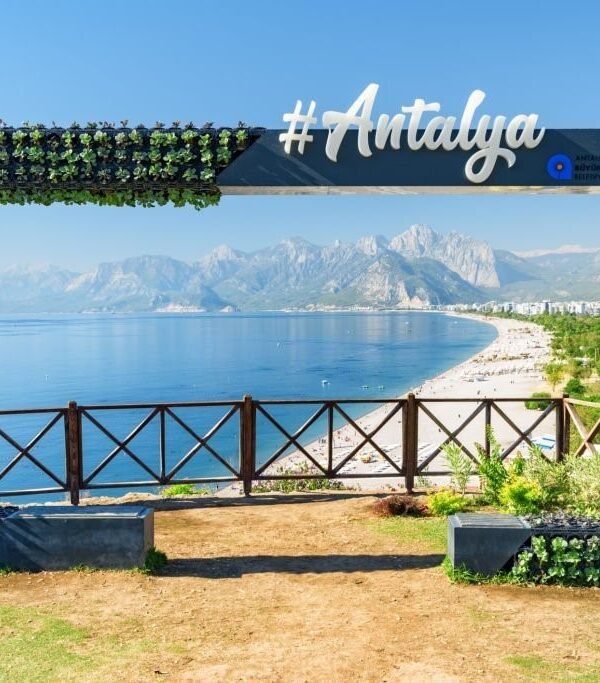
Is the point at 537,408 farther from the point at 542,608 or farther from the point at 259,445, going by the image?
the point at 542,608

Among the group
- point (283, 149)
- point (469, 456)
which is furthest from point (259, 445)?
point (283, 149)

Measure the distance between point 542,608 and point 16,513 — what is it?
→ 4.83 metres

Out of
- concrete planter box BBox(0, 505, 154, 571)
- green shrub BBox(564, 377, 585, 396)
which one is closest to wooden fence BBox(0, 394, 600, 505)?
concrete planter box BBox(0, 505, 154, 571)

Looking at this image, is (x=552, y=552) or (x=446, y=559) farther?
(x=446, y=559)

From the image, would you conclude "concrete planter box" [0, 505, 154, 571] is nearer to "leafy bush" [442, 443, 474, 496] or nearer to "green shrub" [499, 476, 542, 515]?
"green shrub" [499, 476, 542, 515]

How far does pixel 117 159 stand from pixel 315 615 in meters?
5.22

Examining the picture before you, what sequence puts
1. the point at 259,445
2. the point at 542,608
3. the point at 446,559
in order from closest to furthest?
1. the point at 542,608
2. the point at 446,559
3. the point at 259,445

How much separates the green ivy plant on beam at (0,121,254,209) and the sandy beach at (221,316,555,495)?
15.4 feet

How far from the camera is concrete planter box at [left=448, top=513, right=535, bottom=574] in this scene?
6105mm

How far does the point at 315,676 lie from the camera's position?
4445 mm

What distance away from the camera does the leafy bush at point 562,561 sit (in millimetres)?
6035

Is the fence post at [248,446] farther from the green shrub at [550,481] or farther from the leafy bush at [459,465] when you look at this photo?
the green shrub at [550,481]

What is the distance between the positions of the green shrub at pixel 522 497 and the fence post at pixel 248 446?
357cm

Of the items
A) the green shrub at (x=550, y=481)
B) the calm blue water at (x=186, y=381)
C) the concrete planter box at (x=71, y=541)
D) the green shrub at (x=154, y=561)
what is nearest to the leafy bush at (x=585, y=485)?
the green shrub at (x=550, y=481)
